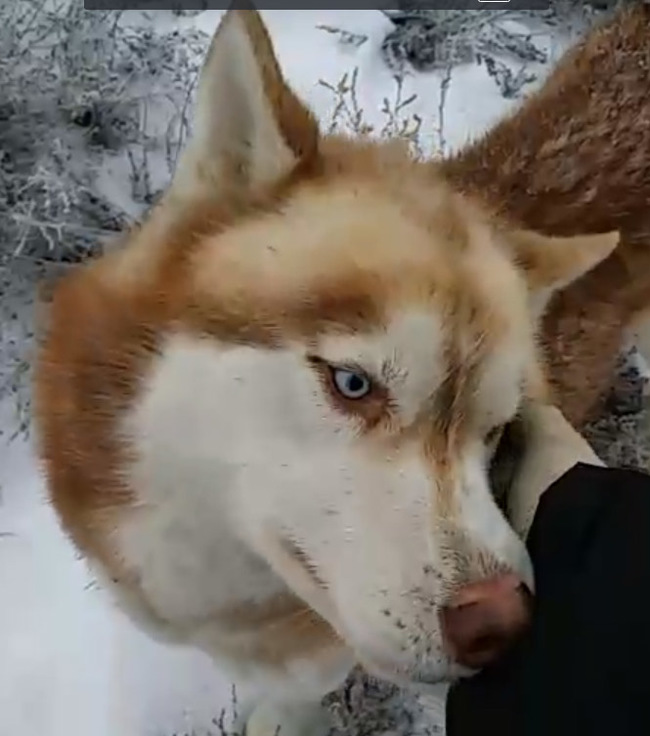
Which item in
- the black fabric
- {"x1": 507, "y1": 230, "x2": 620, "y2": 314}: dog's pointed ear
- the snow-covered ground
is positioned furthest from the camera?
the snow-covered ground

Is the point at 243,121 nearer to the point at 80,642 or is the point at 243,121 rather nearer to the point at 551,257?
the point at 551,257

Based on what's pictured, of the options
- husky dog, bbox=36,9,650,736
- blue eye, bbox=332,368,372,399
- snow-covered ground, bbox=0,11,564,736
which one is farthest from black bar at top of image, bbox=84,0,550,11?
blue eye, bbox=332,368,372,399

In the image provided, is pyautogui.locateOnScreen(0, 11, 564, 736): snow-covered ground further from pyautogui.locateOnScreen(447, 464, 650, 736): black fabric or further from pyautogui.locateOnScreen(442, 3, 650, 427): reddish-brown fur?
pyautogui.locateOnScreen(447, 464, 650, 736): black fabric

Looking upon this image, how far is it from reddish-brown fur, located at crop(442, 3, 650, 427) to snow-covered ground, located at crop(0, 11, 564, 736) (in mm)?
43

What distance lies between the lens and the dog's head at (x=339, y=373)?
0.52 metres

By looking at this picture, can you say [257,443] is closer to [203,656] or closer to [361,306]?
[361,306]

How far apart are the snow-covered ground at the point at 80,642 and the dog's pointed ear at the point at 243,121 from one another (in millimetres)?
119

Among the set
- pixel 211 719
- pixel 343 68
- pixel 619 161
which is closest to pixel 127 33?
pixel 343 68

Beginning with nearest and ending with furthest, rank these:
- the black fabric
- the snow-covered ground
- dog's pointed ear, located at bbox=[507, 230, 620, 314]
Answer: the black fabric → dog's pointed ear, located at bbox=[507, 230, 620, 314] → the snow-covered ground

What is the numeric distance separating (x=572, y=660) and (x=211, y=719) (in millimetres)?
298

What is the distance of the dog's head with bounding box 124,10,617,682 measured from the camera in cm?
52

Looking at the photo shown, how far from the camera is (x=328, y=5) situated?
0.75 meters

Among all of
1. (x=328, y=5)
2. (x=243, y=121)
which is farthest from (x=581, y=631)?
(x=328, y=5)

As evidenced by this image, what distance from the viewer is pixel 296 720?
0.73 metres
